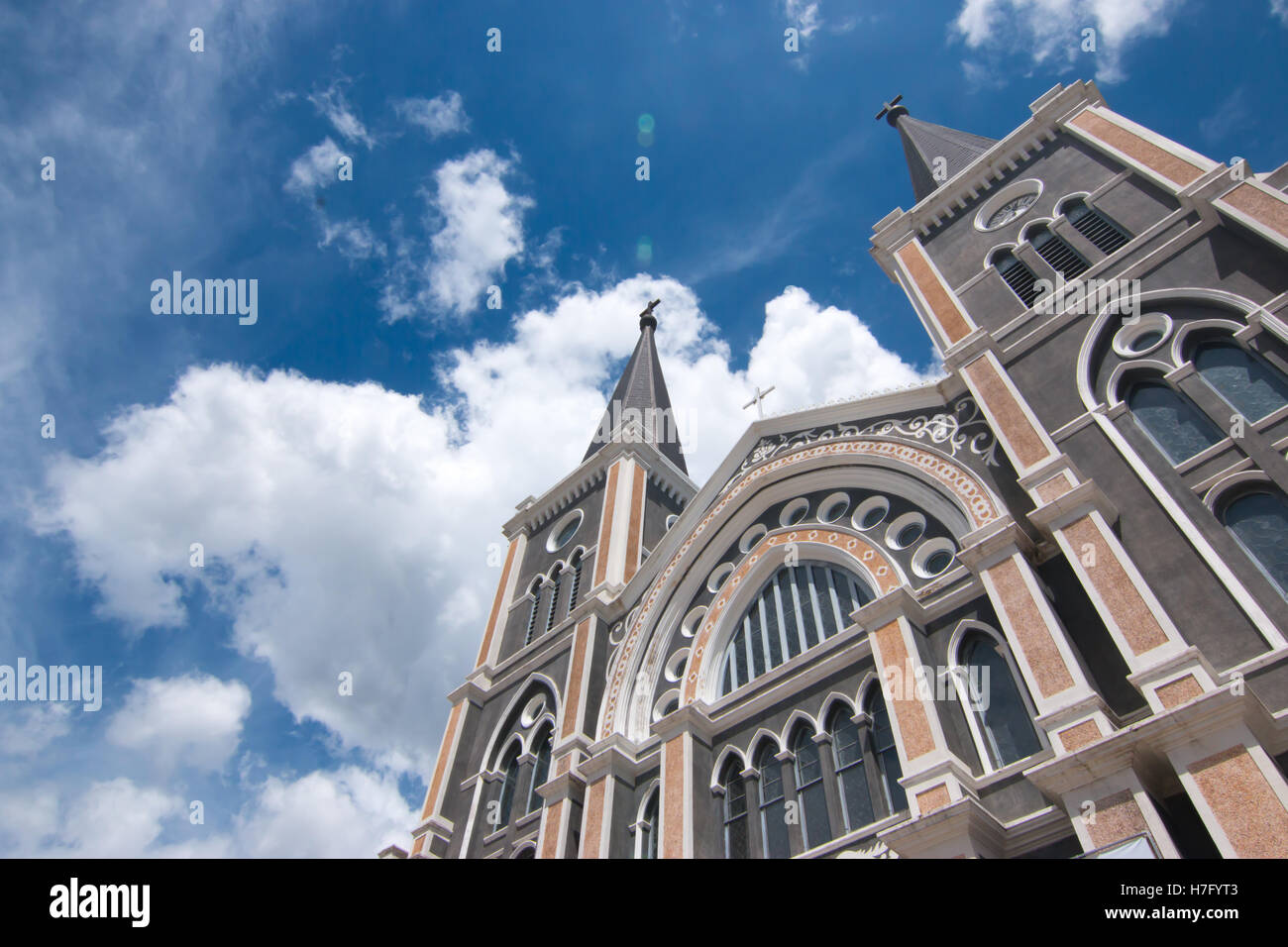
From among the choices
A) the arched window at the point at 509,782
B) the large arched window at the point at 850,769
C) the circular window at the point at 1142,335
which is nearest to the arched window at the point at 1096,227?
the circular window at the point at 1142,335

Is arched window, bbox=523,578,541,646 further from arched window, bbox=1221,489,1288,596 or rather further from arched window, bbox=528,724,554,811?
arched window, bbox=1221,489,1288,596

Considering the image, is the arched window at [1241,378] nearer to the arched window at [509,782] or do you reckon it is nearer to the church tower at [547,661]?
the church tower at [547,661]

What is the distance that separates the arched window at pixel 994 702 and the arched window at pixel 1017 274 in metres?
7.44

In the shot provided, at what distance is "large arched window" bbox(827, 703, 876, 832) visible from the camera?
12.4 meters

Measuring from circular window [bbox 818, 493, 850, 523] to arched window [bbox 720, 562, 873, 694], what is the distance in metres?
0.99

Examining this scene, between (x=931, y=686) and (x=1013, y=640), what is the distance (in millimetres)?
1398

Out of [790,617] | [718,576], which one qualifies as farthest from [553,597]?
[790,617]

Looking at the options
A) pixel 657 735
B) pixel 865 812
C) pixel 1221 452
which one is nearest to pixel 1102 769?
pixel 865 812

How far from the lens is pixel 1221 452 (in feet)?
38.0

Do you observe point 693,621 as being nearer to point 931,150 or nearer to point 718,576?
point 718,576
